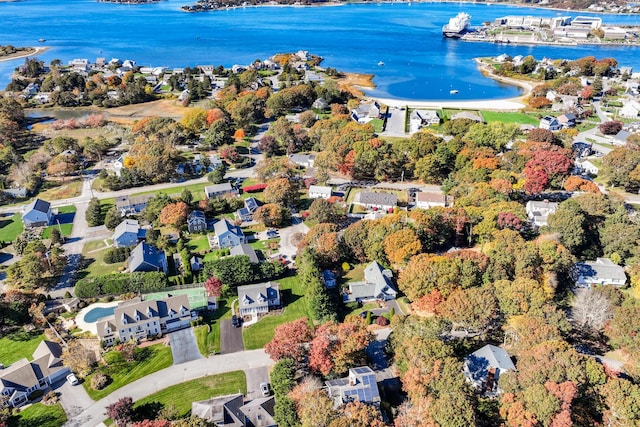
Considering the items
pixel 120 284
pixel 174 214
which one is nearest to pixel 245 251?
pixel 174 214

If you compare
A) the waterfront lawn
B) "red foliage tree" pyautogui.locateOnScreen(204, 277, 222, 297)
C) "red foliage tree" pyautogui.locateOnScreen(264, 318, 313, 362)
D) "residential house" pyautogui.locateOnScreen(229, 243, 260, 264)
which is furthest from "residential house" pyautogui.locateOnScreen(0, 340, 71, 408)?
"residential house" pyautogui.locateOnScreen(229, 243, 260, 264)

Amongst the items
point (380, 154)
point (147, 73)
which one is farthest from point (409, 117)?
point (147, 73)

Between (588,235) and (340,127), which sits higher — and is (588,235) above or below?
below

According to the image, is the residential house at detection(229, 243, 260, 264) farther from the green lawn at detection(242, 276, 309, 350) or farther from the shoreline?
the shoreline

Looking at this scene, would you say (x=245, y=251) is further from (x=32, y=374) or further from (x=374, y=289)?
(x=32, y=374)

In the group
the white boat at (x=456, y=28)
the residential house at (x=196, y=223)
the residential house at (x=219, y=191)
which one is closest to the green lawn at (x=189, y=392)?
the residential house at (x=196, y=223)

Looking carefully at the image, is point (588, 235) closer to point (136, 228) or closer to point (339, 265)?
point (339, 265)
